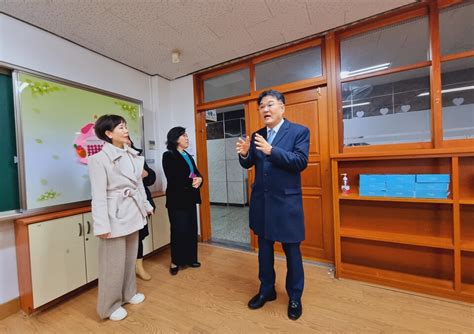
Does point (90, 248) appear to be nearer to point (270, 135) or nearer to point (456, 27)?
point (270, 135)

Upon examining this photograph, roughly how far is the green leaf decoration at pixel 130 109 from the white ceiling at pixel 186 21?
0.56 metres

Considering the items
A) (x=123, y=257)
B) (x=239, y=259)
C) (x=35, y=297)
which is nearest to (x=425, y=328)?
(x=239, y=259)

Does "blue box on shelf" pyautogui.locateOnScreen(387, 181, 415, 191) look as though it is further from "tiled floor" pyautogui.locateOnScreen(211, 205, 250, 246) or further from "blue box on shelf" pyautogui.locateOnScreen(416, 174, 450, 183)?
"tiled floor" pyautogui.locateOnScreen(211, 205, 250, 246)

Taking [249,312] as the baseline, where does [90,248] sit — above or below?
above

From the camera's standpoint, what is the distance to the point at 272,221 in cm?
152

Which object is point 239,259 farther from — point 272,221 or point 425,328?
point 425,328

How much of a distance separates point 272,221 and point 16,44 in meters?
2.62

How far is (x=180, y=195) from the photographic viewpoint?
2227mm

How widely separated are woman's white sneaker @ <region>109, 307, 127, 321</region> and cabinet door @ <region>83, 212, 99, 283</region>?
59cm

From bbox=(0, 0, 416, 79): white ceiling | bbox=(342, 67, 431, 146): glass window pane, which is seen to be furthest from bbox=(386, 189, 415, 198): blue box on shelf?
bbox=(0, 0, 416, 79): white ceiling

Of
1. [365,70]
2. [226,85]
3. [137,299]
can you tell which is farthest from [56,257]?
[365,70]

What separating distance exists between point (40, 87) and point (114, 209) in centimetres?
141

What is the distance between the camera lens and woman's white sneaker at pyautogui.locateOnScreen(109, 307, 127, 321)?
161cm

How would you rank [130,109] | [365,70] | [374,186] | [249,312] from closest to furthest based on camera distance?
[249,312] → [374,186] → [365,70] → [130,109]
